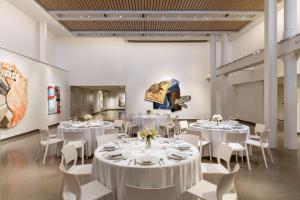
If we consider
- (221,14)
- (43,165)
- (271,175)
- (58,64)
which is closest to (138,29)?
(221,14)

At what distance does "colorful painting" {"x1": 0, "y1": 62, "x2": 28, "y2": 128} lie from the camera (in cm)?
766

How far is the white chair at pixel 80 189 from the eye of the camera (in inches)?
92.2

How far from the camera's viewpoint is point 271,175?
180 inches

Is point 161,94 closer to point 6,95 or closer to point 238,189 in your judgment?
point 6,95

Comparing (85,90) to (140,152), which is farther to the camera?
(85,90)

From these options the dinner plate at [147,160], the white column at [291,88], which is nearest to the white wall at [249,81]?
the white column at [291,88]

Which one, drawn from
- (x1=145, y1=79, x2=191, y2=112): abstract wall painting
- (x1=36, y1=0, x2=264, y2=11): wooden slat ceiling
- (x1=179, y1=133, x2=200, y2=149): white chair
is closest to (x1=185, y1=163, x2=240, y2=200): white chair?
(x1=179, y1=133, x2=200, y2=149): white chair

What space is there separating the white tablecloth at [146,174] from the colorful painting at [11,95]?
6526 millimetres

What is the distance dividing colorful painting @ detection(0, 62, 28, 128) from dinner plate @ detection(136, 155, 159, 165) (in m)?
6.95

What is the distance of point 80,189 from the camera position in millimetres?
2371

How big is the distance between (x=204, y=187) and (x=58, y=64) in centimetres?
1377

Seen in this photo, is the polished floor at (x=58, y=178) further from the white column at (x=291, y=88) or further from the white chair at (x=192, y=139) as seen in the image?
the white chair at (x=192, y=139)

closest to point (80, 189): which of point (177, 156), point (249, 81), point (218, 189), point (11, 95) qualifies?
point (177, 156)

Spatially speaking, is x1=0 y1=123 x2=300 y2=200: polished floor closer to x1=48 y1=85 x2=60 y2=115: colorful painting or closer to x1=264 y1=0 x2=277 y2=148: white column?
x1=264 y1=0 x2=277 y2=148: white column
